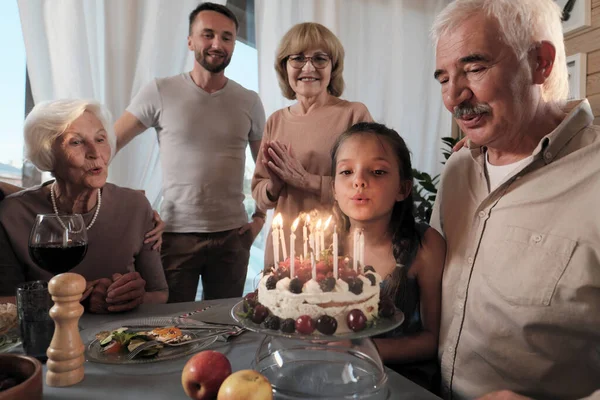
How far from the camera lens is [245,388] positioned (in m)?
0.83

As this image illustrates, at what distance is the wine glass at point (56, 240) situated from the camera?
48.9 inches

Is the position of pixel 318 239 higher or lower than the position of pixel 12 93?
lower

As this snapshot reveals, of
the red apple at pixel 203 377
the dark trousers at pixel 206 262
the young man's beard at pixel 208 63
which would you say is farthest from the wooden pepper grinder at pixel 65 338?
the young man's beard at pixel 208 63

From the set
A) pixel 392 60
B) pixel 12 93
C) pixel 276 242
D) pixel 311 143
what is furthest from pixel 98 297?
pixel 392 60

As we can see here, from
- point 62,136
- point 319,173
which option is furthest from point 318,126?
point 62,136

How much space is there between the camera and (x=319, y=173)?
6.88ft

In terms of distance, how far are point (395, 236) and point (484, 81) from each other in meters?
0.51

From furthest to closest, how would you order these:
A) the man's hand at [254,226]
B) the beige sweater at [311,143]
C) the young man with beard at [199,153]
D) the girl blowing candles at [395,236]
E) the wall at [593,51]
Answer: the wall at [593,51] < the man's hand at [254,226] < the young man with beard at [199,153] < the beige sweater at [311,143] < the girl blowing candles at [395,236]

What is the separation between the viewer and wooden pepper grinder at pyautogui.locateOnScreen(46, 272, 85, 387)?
974 mm

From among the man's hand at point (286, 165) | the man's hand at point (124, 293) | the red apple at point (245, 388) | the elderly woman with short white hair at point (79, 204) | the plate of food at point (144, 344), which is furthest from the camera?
the man's hand at point (286, 165)

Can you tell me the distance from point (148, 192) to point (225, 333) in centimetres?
191

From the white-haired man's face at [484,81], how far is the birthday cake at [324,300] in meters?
0.55

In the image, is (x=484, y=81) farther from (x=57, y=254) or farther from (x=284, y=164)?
(x=57, y=254)

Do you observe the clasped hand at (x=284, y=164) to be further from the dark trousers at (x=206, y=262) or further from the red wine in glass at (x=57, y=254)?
the red wine in glass at (x=57, y=254)
